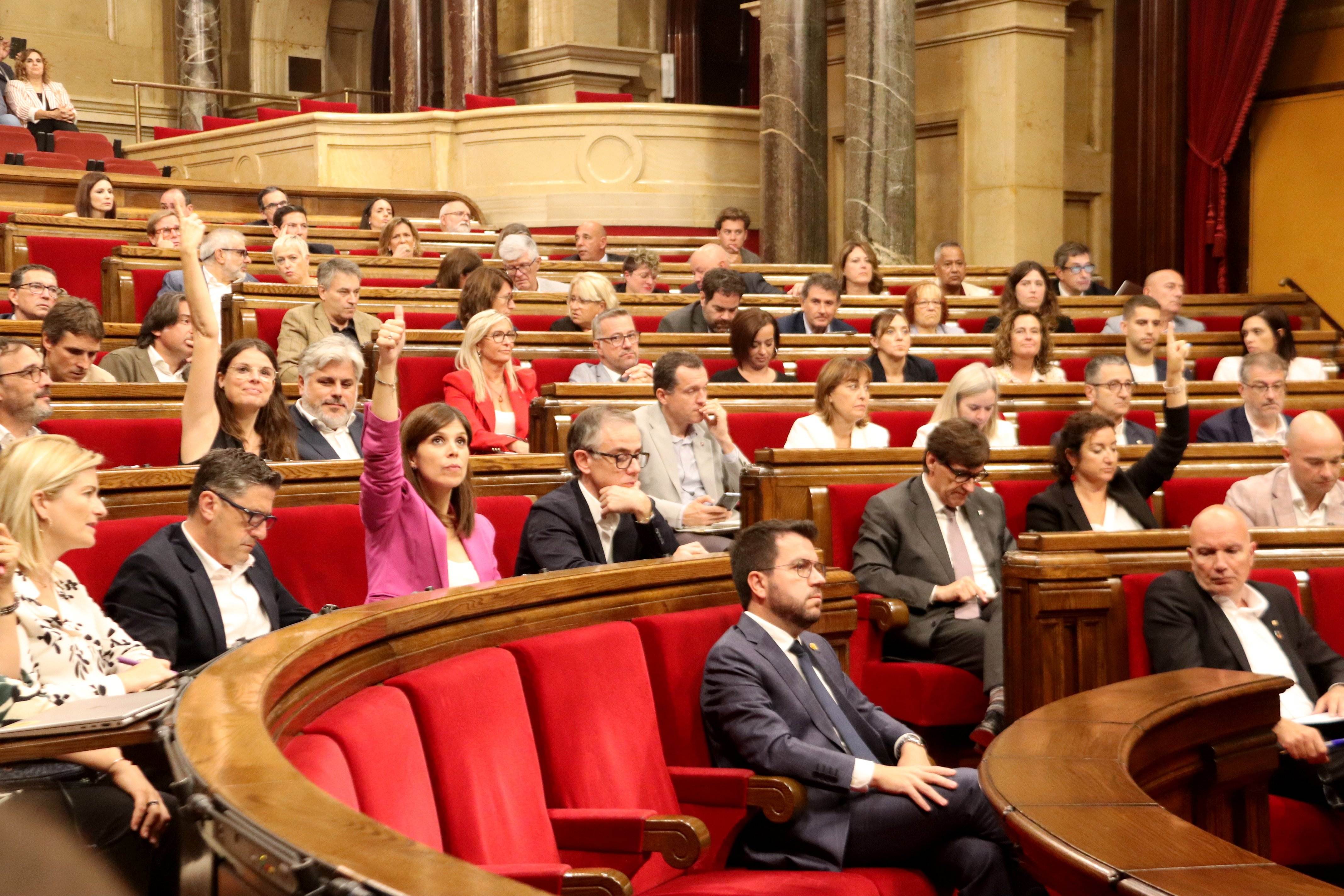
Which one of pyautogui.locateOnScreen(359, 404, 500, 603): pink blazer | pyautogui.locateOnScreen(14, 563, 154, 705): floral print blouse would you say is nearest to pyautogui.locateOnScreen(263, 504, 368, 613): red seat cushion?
pyautogui.locateOnScreen(359, 404, 500, 603): pink blazer

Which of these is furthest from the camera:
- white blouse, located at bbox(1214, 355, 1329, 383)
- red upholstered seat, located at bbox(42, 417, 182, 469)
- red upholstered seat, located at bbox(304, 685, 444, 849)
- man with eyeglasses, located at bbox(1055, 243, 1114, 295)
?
man with eyeglasses, located at bbox(1055, 243, 1114, 295)

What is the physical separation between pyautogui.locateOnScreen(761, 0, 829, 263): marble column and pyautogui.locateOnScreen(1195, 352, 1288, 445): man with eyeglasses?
13.4 feet

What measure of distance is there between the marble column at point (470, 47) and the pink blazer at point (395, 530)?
334 inches

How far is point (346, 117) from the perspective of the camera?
9.92 m

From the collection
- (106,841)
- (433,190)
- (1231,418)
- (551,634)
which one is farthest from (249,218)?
(106,841)

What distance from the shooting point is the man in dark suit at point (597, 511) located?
2.94 meters

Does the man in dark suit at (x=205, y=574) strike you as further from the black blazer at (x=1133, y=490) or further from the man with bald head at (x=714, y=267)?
the man with bald head at (x=714, y=267)

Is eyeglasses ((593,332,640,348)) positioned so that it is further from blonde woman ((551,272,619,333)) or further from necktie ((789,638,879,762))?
necktie ((789,638,879,762))

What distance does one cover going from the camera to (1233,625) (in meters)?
2.95

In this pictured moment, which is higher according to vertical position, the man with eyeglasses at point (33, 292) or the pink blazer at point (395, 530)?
the man with eyeglasses at point (33, 292)

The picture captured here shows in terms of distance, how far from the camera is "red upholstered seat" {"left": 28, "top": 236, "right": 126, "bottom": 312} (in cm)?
594

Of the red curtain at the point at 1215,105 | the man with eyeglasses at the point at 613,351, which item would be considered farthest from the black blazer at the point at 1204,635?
the red curtain at the point at 1215,105

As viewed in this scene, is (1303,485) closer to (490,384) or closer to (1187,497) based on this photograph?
(1187,497)

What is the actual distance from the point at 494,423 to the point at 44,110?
24.4 ft
